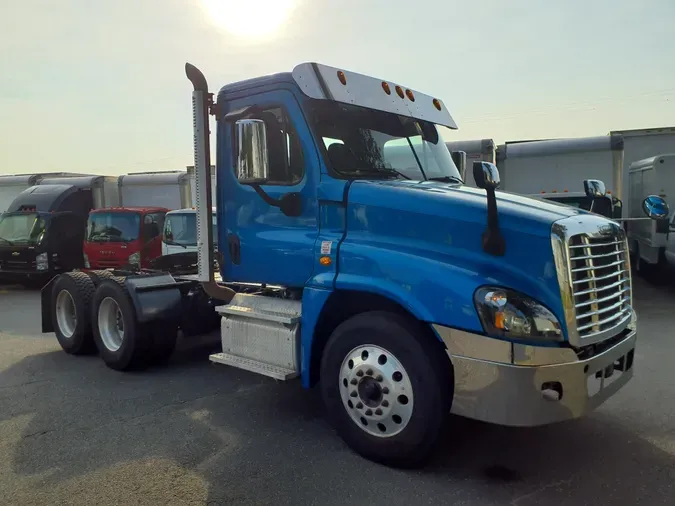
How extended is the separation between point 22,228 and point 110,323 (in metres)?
9.59

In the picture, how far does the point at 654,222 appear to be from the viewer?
1117 cm

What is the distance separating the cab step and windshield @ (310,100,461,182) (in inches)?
47.6

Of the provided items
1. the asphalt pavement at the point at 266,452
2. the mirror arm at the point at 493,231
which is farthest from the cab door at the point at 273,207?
the mirror arm at the point at 493,231

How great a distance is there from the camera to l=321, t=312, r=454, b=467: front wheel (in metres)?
3.63

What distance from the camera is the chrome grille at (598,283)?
349cm

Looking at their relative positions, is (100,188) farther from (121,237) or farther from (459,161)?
(459,161)

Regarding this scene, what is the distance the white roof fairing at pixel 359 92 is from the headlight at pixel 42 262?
1172 cm

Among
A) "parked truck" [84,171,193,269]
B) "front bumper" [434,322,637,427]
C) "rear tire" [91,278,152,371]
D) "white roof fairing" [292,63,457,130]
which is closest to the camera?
"front bumper" [434,322,637,427]

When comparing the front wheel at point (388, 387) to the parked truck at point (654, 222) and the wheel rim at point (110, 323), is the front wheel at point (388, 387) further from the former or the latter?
the parked truck at point (654, 222)

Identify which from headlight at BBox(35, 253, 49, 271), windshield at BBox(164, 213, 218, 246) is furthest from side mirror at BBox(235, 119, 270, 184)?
headlight at BBox(35, 253, 49, 271)

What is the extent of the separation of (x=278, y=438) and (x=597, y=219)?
2838 millimetres

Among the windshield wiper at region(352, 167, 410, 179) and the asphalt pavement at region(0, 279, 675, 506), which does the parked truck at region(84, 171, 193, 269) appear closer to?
the asphalt pavement at region(0, 279, 675, 506)

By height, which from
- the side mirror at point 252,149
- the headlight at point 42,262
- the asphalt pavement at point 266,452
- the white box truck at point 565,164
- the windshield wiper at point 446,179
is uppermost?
the white box truck at point 565,164

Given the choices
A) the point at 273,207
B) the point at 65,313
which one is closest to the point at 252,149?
the point at 273,207
